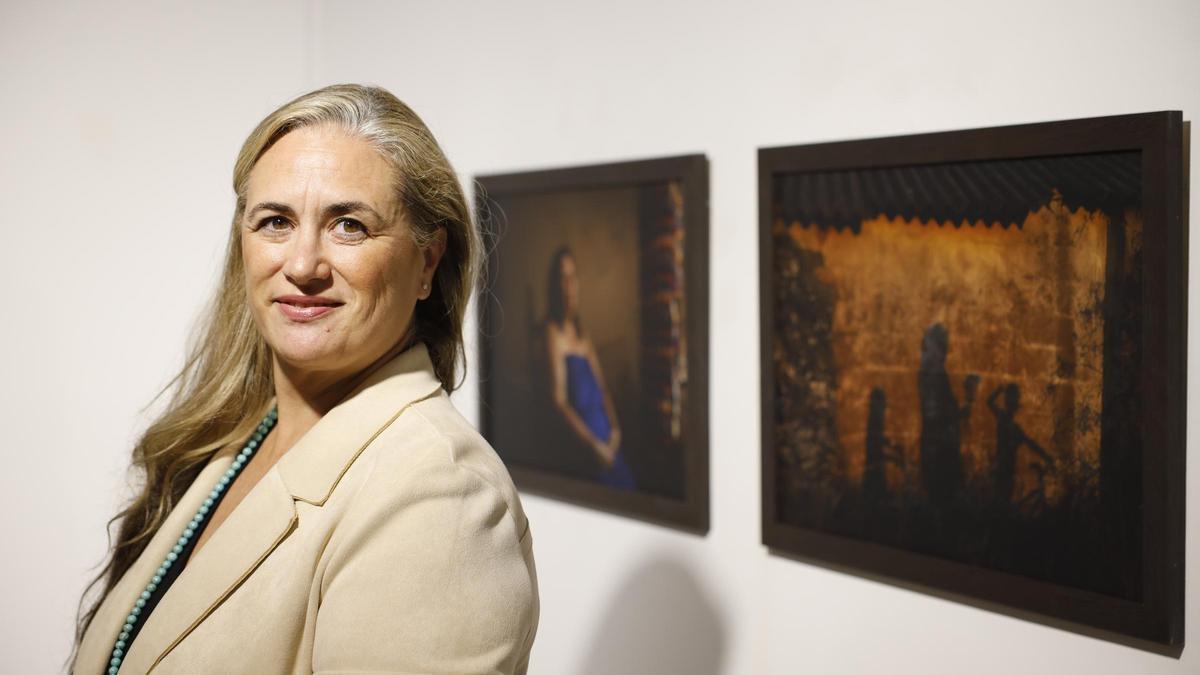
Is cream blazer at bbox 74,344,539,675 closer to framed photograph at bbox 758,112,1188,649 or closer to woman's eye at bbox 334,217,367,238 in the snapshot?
woman's eye at bbox 334,217,367,238

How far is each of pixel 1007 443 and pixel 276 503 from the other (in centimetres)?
129

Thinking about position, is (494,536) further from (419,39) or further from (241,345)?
(419,39)

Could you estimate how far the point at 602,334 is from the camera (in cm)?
284

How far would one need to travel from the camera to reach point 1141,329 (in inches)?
71.0

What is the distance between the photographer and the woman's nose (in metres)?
1.64

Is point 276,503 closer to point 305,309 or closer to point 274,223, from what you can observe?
point 305,309

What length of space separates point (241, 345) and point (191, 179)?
1.80 metres

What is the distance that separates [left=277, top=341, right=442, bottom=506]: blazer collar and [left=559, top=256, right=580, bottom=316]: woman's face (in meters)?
1.17

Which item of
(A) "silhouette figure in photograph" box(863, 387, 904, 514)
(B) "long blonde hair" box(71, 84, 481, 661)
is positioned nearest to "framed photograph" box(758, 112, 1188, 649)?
(A) "silhouette figure in photograph" box(863, 387, 904, 514)

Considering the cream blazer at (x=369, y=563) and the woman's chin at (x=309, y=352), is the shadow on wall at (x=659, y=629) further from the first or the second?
the woman's chin at (x=309, y=352)

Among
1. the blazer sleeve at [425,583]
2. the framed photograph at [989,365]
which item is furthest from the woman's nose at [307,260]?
the framed photograph at [989,365]

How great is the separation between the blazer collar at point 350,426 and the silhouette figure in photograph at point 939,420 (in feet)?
3.17

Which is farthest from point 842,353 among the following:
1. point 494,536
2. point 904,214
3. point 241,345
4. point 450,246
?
point 241,345

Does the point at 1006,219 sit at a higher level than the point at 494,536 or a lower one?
higher
